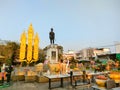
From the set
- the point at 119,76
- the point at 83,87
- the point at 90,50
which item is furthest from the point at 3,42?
the point at 90,50

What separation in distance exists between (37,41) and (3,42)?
12.6 metres

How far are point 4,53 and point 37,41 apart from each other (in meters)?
10.7

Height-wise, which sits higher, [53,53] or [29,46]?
[29,46]

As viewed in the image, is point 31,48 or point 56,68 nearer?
point 56,68

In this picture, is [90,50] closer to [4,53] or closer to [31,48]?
[4,53]

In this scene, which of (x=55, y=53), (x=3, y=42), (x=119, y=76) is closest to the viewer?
(x=119, y=76)

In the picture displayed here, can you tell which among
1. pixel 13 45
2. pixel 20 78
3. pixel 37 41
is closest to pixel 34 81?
pixel 20 78

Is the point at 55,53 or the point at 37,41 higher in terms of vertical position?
the point at 37,41

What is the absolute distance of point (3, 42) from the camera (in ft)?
73.3

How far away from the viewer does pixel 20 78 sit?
9.23 m

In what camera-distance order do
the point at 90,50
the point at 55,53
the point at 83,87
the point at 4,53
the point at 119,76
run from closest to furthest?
the point at 119,76
the point at 83,87
the point at 55,53
the point at 4,53
the point at 90,50

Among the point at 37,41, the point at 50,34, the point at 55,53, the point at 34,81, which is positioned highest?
the point at 50,34

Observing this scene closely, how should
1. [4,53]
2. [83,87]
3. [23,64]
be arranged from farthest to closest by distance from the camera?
[4,53] → [23,64] → [83,87]

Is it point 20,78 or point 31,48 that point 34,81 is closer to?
point 20,78
